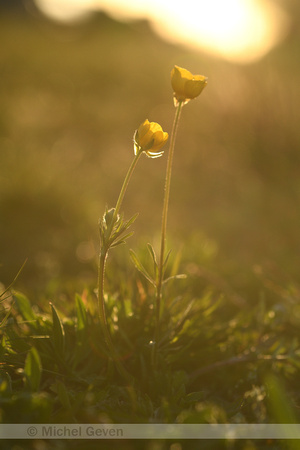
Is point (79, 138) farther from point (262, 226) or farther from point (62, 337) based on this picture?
point (62, 337)

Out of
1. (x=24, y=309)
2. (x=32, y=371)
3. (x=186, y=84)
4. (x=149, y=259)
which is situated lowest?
(x=32, y=371)

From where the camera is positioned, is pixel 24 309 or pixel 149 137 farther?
pixel 24 309

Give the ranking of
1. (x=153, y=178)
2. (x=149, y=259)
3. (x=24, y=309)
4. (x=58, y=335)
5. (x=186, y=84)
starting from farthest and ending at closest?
(x=153, y=178)
(x=149, y=259)
(x=24, y=309)
(x=58, y=335)
(x=186, y=84)

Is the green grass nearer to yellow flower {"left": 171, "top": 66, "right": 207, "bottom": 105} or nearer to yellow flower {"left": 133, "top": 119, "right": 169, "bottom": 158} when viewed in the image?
yellow flower {"left": 133, "top": 119, "right": 169, "bottom": 158}

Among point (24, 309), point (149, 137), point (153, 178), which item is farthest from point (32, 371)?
point (153, 178)

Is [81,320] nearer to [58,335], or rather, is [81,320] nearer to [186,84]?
[58,335]

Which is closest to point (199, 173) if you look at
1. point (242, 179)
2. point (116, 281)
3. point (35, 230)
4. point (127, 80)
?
point (242, 179)

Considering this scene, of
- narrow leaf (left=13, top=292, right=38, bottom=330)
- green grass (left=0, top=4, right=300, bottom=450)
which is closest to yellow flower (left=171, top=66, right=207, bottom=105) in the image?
green grass (left=0, top=4, right=300, bottom=450)
